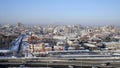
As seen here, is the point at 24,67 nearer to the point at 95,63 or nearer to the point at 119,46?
the point at 95,63

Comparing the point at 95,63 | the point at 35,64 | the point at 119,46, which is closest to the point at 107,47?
the point at 119,46

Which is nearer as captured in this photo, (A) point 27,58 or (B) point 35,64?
(B) point 35,64

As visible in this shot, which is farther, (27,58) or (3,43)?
(3,43)

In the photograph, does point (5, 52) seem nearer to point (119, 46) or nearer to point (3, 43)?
point (3, 43)

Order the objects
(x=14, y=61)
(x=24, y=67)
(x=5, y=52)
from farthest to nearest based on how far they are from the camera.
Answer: (x=5, y=52) → (x=14, y=61) → (x=24, y=67)

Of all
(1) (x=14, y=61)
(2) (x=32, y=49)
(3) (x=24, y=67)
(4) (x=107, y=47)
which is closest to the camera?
(3) (x=24, y=67)

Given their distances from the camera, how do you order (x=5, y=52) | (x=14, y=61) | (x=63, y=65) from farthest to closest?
(x=5, y=52)
(x=14, y=61)
(x=63, y=65)

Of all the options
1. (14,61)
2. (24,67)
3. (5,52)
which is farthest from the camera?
(5,52)

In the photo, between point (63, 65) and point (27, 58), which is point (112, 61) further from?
point (27, 58)

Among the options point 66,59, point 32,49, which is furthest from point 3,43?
point 66,59
